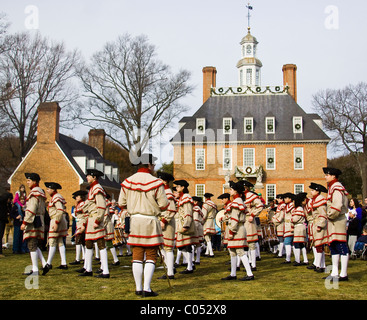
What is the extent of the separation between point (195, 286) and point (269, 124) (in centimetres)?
4076

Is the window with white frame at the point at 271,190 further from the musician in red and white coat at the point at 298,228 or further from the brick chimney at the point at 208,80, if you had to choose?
the musician in red and white coat at the point at 298,228

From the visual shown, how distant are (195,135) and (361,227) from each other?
107ft

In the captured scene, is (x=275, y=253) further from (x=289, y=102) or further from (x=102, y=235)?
(x=289, y=102)

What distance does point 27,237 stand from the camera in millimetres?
10508

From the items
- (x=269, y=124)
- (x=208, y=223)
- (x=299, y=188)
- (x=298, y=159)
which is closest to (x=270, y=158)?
(x=298, y=159)

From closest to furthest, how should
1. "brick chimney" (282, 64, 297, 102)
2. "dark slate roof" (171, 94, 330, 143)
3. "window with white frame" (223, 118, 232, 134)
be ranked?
"dark slate roof" (171, 94, 330, 143) < "window with white frame" (223, 118, 232, 134) < "brick chimney" (282, 64, 297, 102)

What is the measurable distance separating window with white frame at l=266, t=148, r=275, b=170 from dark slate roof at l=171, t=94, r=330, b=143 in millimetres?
1154

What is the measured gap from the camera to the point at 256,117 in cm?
4953

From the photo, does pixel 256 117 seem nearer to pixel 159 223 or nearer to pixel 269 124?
pixel 269 124

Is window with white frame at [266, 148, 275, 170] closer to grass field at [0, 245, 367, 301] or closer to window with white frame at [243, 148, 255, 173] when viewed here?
window with white frame at [243, 148, 255, 173]

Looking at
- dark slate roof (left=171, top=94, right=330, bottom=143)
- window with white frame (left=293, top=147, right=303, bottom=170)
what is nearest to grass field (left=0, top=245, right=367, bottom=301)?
window with white frame (left=293, top=147, right=303, bottom=170)

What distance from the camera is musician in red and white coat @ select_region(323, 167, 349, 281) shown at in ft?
32.1

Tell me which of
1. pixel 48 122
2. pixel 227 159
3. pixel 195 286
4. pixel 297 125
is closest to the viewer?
pixel 195 286
